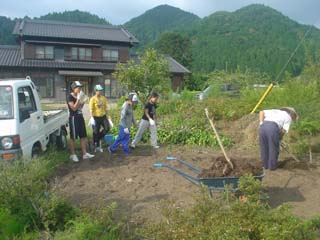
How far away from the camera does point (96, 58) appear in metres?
39.8

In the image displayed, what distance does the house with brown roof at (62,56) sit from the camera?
3678 centimetres

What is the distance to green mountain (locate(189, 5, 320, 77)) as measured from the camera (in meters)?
57.7

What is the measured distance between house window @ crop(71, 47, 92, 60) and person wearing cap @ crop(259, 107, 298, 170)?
111ft

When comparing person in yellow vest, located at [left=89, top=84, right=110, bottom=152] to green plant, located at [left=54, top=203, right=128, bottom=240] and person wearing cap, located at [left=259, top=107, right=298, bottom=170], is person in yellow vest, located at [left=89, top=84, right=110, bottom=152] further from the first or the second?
green plant, located at [left=54, top=203, right=128, bottom=240]

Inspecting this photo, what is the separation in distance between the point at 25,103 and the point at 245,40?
76.0m

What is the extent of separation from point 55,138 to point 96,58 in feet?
101

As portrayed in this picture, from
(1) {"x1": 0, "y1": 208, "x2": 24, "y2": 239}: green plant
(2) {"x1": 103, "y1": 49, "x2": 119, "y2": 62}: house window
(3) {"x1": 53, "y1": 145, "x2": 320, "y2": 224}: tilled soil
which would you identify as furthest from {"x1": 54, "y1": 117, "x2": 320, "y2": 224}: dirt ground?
(2) {"x1": 103, "y1": 49, "x2": 119, "y2": 62}: house window

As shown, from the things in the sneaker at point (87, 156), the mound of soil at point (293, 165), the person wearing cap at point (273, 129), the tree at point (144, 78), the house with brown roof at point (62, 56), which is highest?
the house with brown roof at point (62, 56)

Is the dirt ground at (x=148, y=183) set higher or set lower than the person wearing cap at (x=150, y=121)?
lower

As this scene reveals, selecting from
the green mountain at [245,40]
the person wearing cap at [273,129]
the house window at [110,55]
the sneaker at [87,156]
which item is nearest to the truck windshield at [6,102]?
the sneaker at [87,156]

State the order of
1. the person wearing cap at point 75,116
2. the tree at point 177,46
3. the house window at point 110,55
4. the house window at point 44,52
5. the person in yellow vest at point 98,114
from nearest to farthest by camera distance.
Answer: the person wearing cap at point 75,116 < the person in yellow vest at point 98,114 < the house window at point 44,52 < the house window at point 110,55 < the tree at point 177,46

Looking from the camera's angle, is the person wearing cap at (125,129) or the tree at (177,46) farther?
the tree at (177,46)

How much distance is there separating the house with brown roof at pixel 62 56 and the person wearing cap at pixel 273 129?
29.1m

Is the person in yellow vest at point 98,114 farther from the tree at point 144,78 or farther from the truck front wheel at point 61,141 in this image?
the tree at point 144,78
